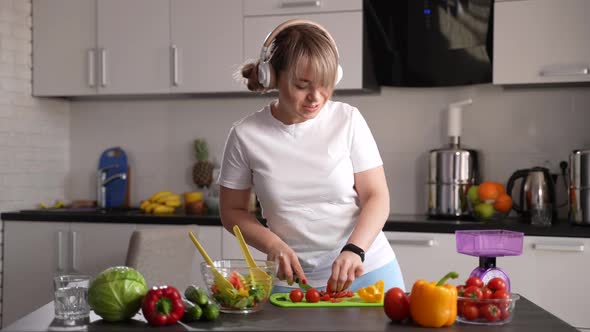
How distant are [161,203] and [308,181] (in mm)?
2225

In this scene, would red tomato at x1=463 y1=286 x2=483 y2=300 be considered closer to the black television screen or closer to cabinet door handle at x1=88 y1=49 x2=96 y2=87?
the black television screen

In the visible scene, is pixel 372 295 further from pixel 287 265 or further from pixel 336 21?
pixel 336 21

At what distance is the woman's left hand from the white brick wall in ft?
A: 9.02

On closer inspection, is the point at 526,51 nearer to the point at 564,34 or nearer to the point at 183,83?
the point at 564,34

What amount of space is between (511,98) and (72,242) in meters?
2.31

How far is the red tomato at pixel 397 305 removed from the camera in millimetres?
1688

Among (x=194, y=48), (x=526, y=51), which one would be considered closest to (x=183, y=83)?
(x=194, y=48)

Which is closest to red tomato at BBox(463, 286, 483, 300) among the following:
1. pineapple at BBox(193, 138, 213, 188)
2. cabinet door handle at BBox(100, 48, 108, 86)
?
pineapple at BBox(193, 138, 213, 188)

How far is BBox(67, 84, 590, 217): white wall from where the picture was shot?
3922mm

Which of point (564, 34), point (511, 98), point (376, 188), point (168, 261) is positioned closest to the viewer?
point (376, 188)

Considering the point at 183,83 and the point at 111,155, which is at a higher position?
the point at 183,83

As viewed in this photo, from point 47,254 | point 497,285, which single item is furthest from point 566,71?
point 47,254

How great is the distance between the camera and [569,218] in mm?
3629

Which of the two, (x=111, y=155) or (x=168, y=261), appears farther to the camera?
(x=111, y=155)
